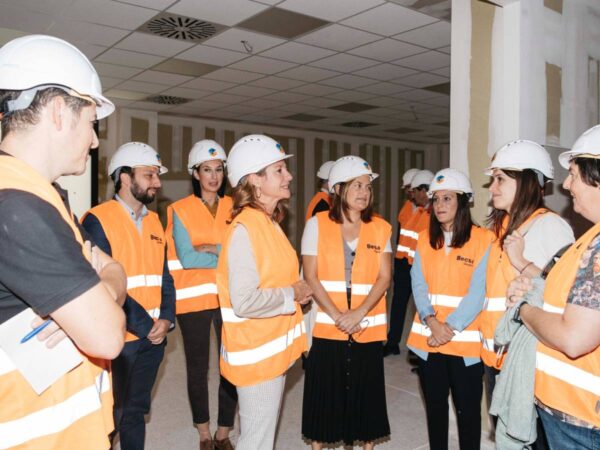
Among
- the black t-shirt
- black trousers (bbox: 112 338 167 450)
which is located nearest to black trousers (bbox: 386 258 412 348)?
black trousers (bbox: 112 338 167 450)

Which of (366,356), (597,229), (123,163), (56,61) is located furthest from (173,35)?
(597,229)

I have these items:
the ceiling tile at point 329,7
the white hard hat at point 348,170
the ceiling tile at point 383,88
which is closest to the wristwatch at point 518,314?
the white hard hat at point 348,170

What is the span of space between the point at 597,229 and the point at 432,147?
12790 millimetres

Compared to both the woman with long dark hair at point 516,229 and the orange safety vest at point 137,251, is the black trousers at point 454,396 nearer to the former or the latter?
the woman with long dark hair at point 516,229

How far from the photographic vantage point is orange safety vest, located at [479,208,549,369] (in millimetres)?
2182

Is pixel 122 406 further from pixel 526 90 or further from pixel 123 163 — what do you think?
pixel 526 90

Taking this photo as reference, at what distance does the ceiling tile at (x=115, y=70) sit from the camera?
6293 millimetres

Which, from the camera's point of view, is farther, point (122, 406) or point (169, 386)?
point (169, 386)

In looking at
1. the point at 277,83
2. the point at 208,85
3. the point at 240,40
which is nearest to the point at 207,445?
the point at 240,40

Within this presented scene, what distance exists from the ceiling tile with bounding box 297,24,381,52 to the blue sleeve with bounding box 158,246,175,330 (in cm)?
336

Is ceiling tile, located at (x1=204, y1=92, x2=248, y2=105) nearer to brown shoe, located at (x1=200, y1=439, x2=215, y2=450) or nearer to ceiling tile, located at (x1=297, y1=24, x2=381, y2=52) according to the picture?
ceiling tile, located at (x1=297, y1=24, x2=381, y2=52)

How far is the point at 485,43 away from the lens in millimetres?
3277

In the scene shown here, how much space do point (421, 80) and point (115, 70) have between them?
424cm

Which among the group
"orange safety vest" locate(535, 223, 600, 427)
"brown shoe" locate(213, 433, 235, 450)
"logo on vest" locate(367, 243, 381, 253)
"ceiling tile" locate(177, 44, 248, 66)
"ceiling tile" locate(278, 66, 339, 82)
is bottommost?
"brown shoe" locate(213, 433, 235, 450)
